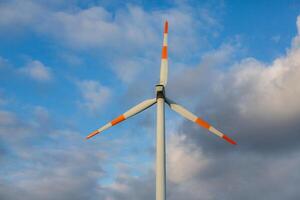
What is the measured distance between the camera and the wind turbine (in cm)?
6950

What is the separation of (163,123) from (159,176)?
9.18m

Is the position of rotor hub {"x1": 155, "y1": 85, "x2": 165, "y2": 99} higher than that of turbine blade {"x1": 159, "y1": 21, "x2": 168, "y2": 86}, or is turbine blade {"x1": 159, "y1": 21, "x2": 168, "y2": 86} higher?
turbine blade {"x1": 159, "y1": 21, "x2": 168, "y2": 86}

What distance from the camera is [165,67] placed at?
84000 millimetres

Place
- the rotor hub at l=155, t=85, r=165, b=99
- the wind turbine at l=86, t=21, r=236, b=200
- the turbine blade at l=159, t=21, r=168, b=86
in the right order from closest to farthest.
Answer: the wind turbine at l=86, t=21, r=236, b=200, the rotor hub at l=155, t=85, r=165, b=99, the turbine blade at l=159, t=21, r=168, b=86

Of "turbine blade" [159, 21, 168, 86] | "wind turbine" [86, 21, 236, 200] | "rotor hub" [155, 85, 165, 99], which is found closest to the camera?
"wind turbine" [86, 21, 236, 200]

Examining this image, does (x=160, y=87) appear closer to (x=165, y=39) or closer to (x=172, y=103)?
(x=172, y=103)

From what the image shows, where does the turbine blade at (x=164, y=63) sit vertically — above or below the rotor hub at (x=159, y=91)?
above

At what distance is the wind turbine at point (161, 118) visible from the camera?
6950cm

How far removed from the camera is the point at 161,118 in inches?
2906

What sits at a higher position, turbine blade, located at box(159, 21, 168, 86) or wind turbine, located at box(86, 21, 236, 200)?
turbine blade, located at box(159, 21, 168, 86)

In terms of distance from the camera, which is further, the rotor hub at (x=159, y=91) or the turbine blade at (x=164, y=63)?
the turbine blade at (x=164, y=63)

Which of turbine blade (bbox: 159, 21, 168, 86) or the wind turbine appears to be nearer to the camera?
the wind turbine

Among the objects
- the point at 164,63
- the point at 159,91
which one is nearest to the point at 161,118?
the point at 159,91

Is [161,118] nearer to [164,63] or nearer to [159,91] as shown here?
[159,91]
